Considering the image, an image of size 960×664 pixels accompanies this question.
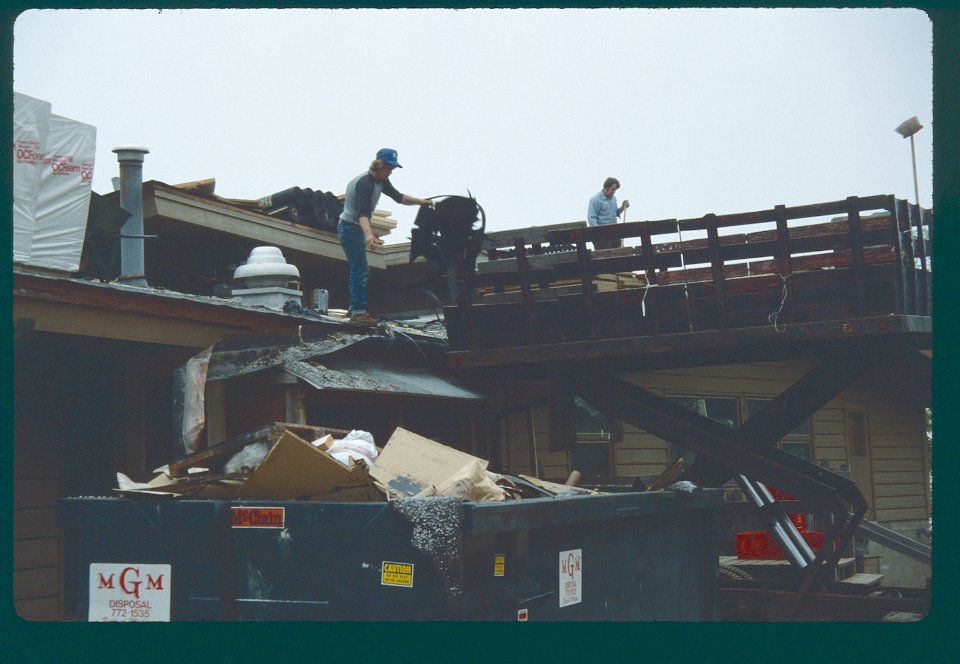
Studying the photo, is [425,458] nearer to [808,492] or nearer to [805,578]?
[805,578]

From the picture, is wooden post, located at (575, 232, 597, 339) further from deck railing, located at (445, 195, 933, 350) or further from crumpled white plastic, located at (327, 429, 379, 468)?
crumpled white plastic, located at (327, 429, 379, 468)

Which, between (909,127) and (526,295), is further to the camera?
(909,127)

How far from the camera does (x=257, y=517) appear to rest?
14.4ft

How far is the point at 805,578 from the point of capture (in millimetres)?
8781

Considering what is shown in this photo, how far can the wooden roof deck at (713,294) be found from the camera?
371 inches

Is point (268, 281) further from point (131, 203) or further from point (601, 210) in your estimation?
point (601, 210)

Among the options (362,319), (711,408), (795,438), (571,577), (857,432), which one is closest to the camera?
(571,577)

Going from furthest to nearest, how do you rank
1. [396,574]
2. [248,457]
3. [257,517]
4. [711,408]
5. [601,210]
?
[711,408] → [601,210] → [248,457] → [257,517] → [396,574]

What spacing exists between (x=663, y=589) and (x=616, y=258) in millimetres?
4837

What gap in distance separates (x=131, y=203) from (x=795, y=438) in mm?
9933

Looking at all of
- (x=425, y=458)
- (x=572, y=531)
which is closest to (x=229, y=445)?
(x=425, y=458)

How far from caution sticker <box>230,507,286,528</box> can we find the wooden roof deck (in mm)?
6034

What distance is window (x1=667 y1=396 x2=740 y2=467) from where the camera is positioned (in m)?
15.0

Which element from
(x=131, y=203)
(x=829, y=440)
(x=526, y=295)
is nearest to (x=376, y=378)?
(x=526, y=295)
